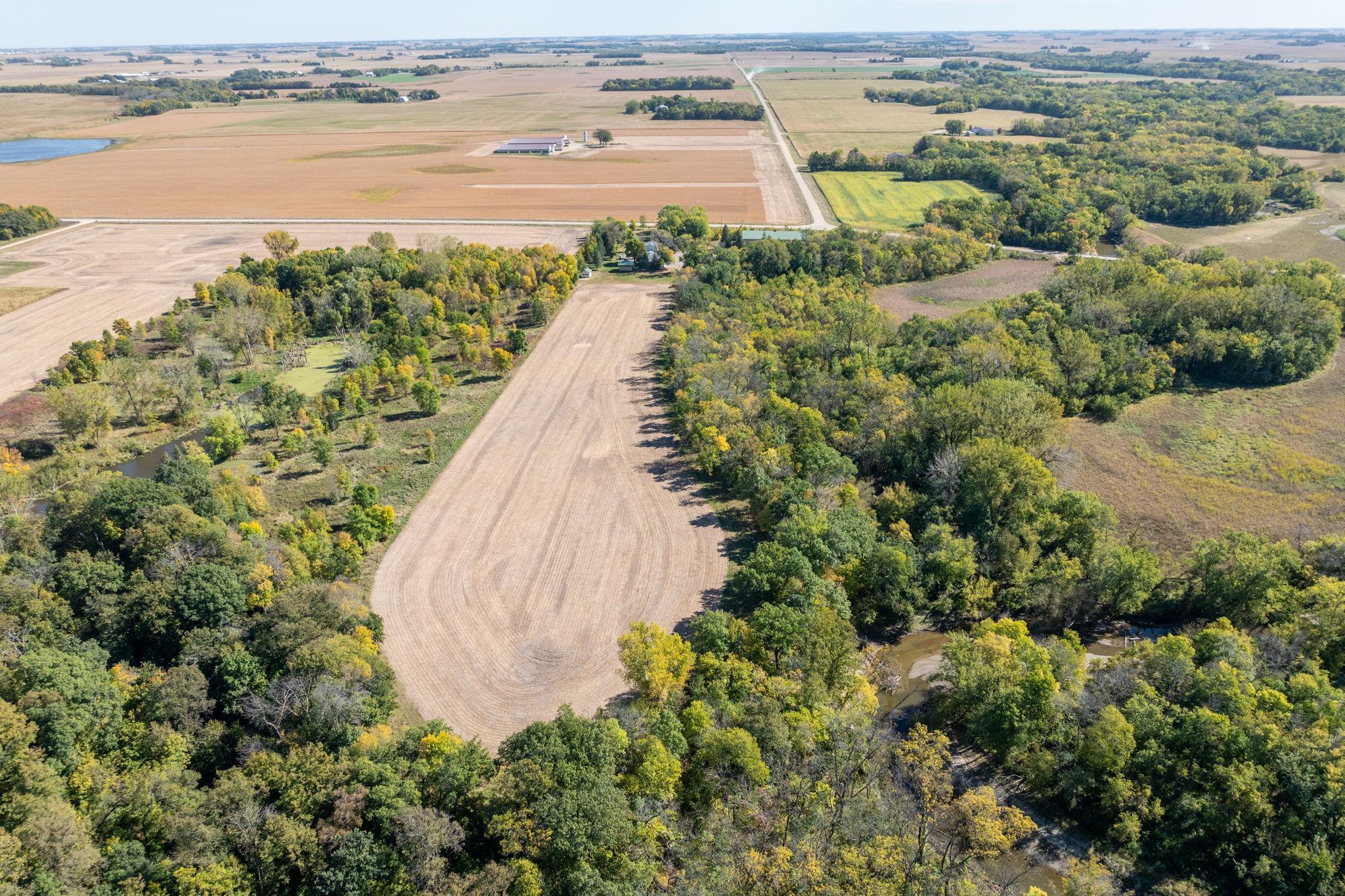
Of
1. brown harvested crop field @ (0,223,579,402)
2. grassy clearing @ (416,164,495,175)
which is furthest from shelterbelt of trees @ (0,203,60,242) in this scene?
grassy clearing @ (416,164,495,175)

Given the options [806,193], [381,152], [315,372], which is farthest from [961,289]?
[381,152]

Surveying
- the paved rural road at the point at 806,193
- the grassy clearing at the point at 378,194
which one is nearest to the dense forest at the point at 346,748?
the paved rural road at the point at 806,193

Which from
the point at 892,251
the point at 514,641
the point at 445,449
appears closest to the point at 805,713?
the point at 514,641

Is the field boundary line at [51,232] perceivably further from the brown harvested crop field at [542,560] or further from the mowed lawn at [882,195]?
the mowed lawn at [882,195]

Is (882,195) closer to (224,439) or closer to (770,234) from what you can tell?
(770,234)

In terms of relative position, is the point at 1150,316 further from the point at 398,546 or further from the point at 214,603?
the point at 214,603

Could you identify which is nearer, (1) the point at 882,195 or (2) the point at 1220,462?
(2) the point at 1220,462

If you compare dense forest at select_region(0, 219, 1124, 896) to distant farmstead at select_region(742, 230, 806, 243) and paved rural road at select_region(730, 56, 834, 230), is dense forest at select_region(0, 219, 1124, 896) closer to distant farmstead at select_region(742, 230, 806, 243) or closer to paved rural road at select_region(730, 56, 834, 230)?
distant farmstead at select_region(742, 230, 806, 243)
